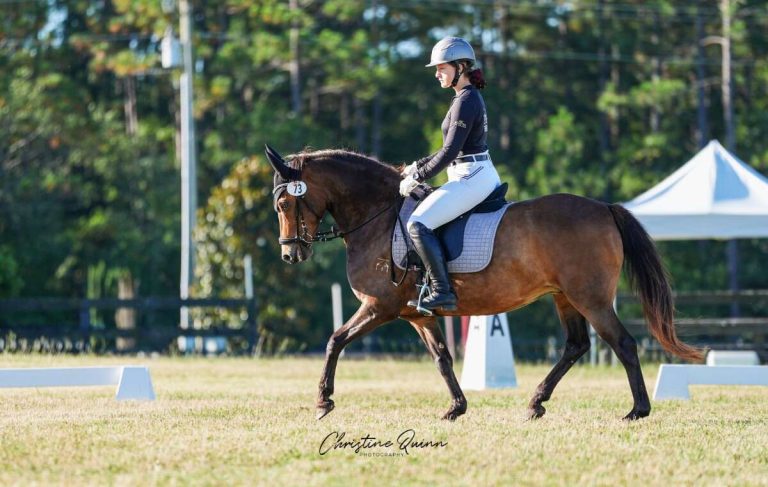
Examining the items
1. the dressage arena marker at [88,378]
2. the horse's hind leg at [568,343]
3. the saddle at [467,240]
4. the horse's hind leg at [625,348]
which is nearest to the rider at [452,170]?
the saddle at [467,240]

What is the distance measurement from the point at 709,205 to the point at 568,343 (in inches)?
374

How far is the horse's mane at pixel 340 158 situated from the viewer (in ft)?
34.1

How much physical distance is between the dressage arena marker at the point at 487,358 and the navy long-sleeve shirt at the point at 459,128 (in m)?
4.43

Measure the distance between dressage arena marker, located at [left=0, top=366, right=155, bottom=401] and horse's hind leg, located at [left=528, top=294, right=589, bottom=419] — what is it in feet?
12.0

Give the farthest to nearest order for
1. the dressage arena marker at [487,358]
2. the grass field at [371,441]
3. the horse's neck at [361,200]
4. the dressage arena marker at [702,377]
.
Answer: the dressage arena marker at [487,358], the dressage arena marker at [702,377], the horse's neck at [361,200], the grass field at [371,441]

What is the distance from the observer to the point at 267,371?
17.7 metres

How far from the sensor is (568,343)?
10.4 m

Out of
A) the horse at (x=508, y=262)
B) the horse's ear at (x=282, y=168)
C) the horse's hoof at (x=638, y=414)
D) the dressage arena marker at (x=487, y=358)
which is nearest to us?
the horse's hoof at (x=638, y=414)

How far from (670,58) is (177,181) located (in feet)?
52.9

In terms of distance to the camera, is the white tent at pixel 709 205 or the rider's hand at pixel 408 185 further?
the white tent at pixel 709 205

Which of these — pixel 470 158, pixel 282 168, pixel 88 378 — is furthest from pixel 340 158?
pixel 88 378

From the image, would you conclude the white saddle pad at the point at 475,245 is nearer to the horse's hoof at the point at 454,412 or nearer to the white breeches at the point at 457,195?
the white breeches at the point at 457,195

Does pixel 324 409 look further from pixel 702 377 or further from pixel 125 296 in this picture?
pixel 125 296

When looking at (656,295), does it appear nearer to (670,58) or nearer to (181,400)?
(181,400)
